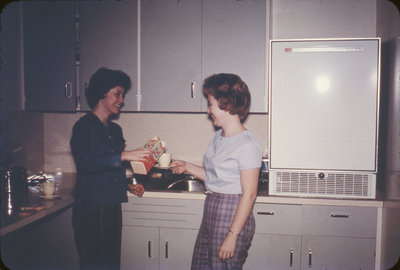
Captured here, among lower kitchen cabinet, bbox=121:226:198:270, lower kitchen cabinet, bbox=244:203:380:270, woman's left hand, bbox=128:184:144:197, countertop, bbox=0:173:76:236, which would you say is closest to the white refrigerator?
lower kitchen cabinet, bbox=244:203:380:270

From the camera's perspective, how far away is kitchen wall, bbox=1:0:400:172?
193cm

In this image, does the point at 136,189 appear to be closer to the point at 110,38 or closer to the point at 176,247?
the point at 176,247

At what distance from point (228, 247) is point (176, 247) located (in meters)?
0.69

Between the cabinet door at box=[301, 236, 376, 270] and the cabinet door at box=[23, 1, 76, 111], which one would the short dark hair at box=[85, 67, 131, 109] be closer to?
the cabinet door at box=[23, 1, 76, 111]

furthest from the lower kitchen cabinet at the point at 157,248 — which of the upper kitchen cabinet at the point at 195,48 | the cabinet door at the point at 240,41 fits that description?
the cabinet door at the point at 240,41

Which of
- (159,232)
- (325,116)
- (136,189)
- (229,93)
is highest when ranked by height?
(229,93)

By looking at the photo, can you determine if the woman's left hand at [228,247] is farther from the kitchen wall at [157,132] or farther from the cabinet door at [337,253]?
the kitchen wall at [157,132]

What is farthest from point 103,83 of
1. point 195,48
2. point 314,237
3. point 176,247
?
point 314,237

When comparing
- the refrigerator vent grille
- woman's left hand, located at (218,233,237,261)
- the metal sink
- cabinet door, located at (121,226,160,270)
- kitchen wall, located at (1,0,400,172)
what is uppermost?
kitchen wall, located at (1,0,400,172)

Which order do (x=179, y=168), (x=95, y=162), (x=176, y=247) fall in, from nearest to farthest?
(x=95, y=162) < (x=179, y=168) < (x=176, y=247)

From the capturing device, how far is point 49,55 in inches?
Answer: 88.0

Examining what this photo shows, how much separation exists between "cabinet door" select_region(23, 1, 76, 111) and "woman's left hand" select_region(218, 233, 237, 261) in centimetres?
153

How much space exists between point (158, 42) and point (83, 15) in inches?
23.4

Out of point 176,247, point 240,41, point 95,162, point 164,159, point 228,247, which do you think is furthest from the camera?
point 164,159
